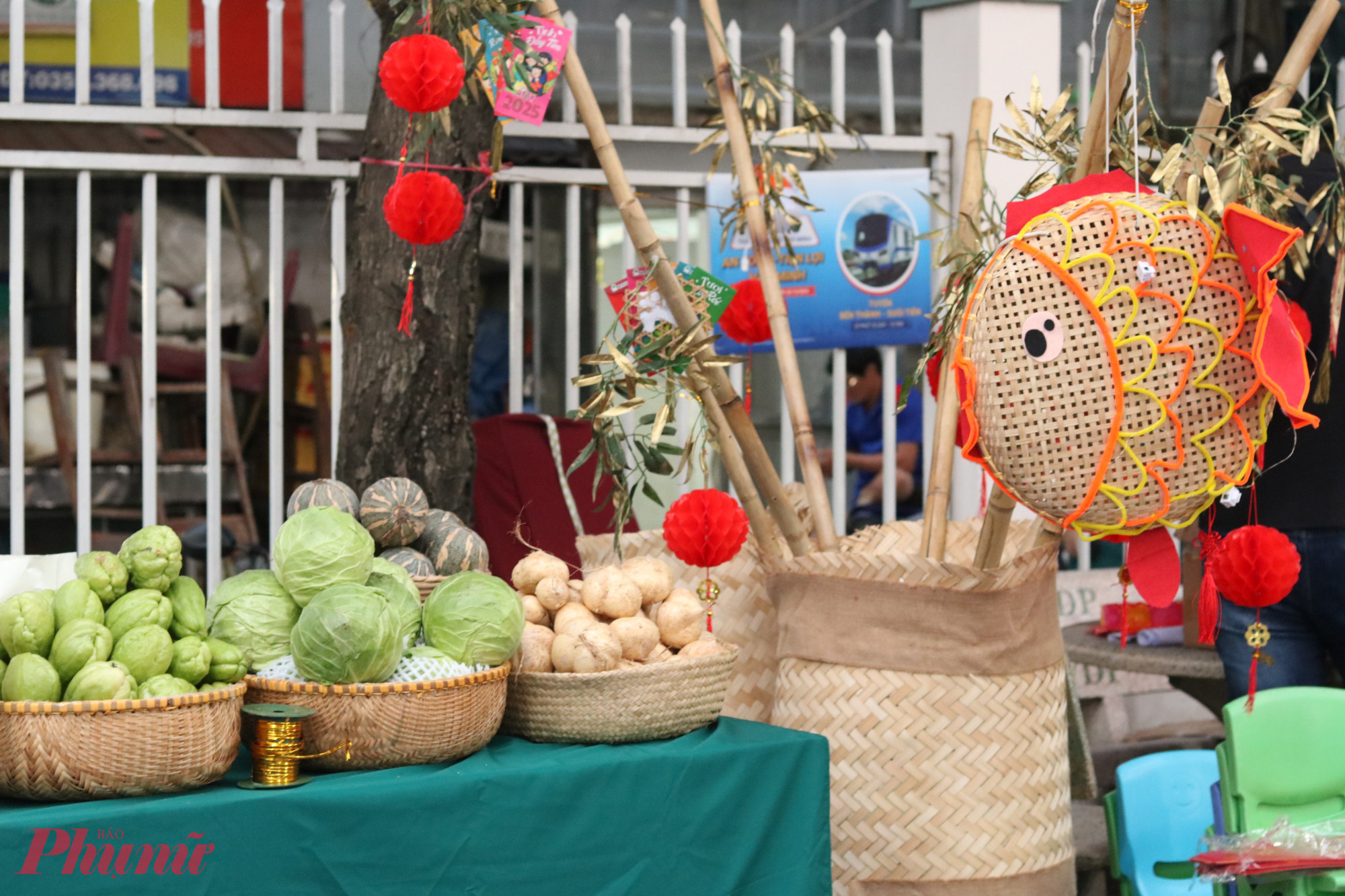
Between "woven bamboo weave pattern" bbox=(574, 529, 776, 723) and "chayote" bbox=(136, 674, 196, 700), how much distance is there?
1015mm

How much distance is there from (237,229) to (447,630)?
8.53 feet

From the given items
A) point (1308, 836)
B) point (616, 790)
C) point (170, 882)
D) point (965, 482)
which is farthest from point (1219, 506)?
point (170, 882)

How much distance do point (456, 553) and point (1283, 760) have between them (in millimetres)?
1512

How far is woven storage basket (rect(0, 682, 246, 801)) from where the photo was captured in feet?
5.15

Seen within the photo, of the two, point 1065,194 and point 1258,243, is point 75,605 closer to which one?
point 1065,194

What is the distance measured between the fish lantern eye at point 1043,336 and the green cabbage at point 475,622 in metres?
0.81

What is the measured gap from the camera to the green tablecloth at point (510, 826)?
1.59 metres

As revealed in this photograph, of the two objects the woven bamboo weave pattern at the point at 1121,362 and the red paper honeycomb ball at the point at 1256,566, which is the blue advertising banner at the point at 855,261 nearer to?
the red paper honeycomb ball at the point at 1256,566

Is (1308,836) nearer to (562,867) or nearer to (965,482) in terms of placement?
(562,867)

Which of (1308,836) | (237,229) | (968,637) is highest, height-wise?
(237,229)

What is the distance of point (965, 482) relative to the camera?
12.9ft

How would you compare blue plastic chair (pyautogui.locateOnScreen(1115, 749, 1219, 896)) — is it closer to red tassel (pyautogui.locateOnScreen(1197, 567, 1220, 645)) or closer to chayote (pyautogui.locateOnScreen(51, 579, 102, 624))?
red tassel (pyautogui.locateOnScreen(1197, 567, 1220, 645))

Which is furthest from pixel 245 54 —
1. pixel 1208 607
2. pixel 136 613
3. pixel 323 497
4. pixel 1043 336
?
pixel 1208 607

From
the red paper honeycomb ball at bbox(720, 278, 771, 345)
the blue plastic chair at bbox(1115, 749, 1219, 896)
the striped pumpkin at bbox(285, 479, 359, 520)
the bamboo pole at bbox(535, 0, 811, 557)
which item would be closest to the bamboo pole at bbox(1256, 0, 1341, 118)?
the bamboo pole at bbox(535, 0, 811, 557)
